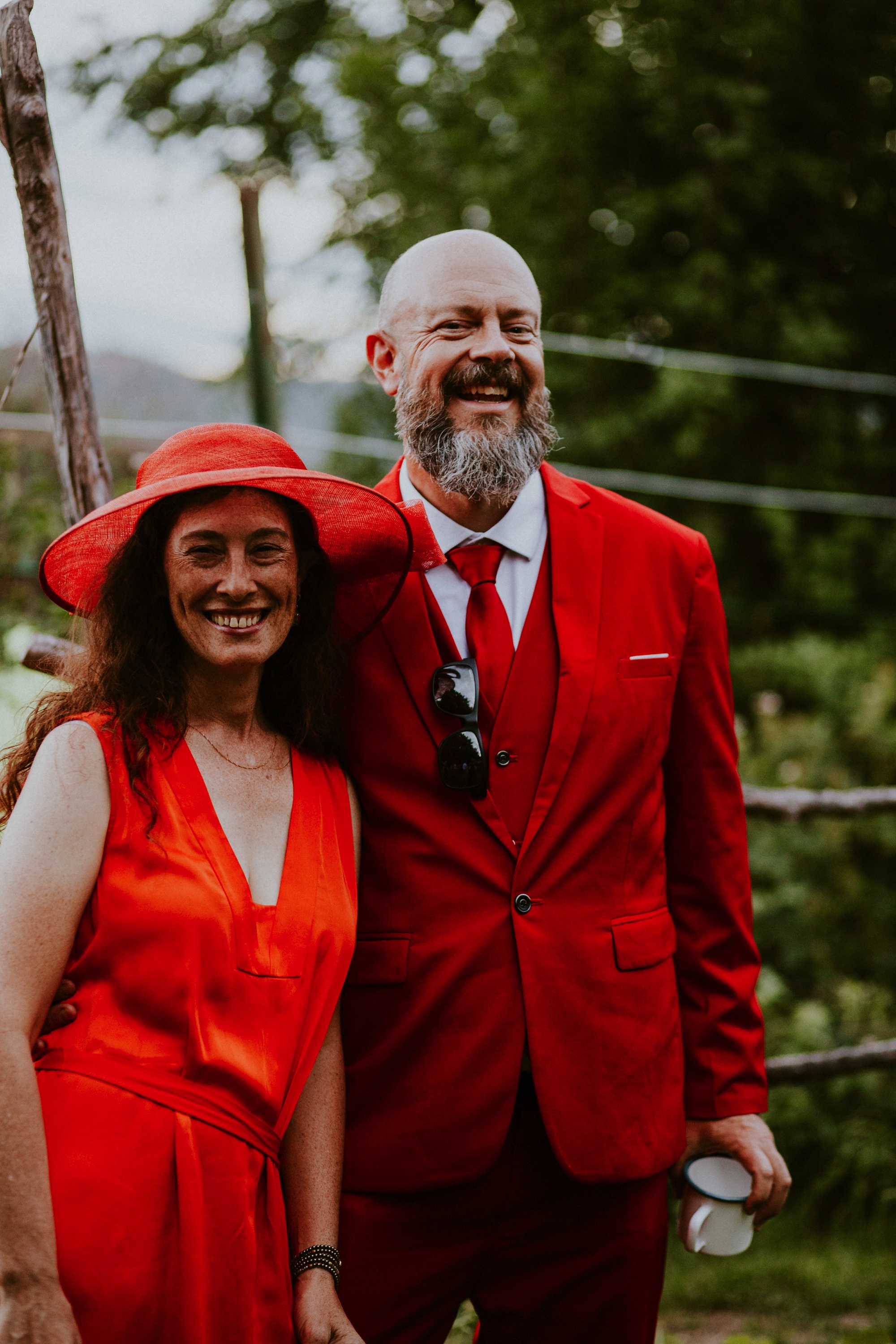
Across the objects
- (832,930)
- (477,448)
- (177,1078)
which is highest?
(477,448)

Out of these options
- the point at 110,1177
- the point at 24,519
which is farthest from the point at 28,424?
the point at 110,1177

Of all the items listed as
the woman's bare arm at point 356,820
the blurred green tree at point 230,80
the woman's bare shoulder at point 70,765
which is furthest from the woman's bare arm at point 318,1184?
the blurred green tree at point 230,80

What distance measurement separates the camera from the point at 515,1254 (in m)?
2.12

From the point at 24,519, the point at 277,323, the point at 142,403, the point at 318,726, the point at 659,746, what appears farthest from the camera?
the point at 277,323

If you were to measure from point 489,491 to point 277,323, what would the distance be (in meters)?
7.89

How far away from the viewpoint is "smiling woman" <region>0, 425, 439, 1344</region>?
5.39ft

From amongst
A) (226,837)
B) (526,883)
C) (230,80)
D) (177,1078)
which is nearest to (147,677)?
(226,837)

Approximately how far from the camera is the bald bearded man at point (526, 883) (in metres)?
2.03

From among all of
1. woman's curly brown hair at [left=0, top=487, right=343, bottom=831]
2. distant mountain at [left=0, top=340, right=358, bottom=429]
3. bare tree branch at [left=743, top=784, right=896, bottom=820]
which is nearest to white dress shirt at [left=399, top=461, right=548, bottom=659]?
woman's curly brown hair at [left=0, top=487, right=343, bottom=831]

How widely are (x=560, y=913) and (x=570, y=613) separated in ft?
1.77

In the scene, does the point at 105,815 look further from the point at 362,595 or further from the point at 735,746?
the point at 735,746

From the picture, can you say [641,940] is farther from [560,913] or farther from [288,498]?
[288,498]

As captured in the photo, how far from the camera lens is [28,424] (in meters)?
4.50

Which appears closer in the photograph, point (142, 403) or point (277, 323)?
point (142, 403)
